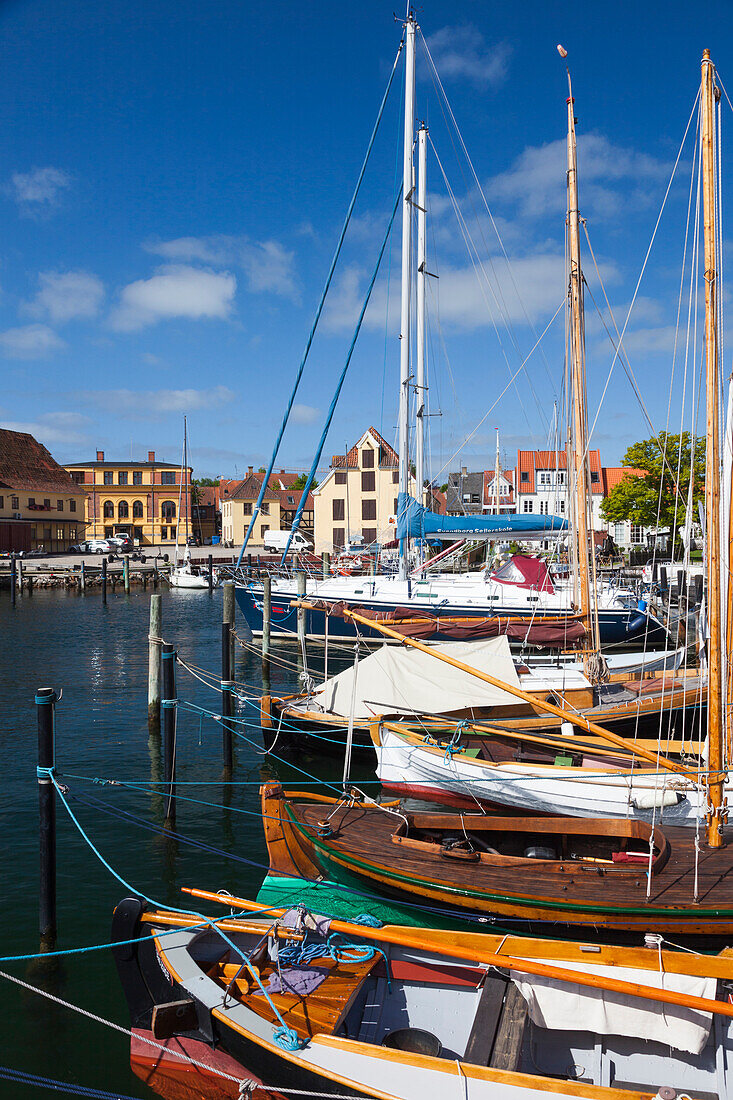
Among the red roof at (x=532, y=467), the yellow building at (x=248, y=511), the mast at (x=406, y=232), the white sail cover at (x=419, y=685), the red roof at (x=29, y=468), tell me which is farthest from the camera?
the yellow building at (x=248, y=511)

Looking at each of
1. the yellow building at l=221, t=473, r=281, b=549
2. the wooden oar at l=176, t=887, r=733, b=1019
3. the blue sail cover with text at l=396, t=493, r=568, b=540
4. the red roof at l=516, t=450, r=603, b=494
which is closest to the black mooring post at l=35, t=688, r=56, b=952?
the wooden oar at l=176, t=887, r=733, b=1019

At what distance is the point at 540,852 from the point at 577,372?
42.0ft

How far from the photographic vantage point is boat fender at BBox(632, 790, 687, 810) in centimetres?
1041

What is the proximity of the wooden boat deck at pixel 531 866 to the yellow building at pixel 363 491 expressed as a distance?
2393 inches

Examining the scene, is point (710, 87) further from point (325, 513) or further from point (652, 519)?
point (325, 513)

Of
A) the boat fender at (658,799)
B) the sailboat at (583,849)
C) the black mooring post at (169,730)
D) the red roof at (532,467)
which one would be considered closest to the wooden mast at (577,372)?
the boat fender at (658,799)

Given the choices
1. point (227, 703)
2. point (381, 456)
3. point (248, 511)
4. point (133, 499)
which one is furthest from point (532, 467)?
point (227, 703)

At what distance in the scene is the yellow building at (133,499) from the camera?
9550 cm

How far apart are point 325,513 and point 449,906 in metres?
66.5

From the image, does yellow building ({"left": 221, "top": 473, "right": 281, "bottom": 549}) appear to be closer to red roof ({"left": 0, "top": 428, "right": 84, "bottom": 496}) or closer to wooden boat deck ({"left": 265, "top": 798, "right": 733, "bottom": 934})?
red roof ({"left": 0, "top": 428, "right": 84, "bottom": 496})

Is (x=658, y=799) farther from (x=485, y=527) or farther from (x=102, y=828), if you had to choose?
(x=485, y=527)

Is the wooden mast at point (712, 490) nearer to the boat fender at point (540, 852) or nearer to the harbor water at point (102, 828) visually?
the boat fender at point (540, 852)

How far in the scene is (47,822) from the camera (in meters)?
9.41

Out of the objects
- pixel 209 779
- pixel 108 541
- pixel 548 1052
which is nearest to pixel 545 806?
pixel 548 1052
